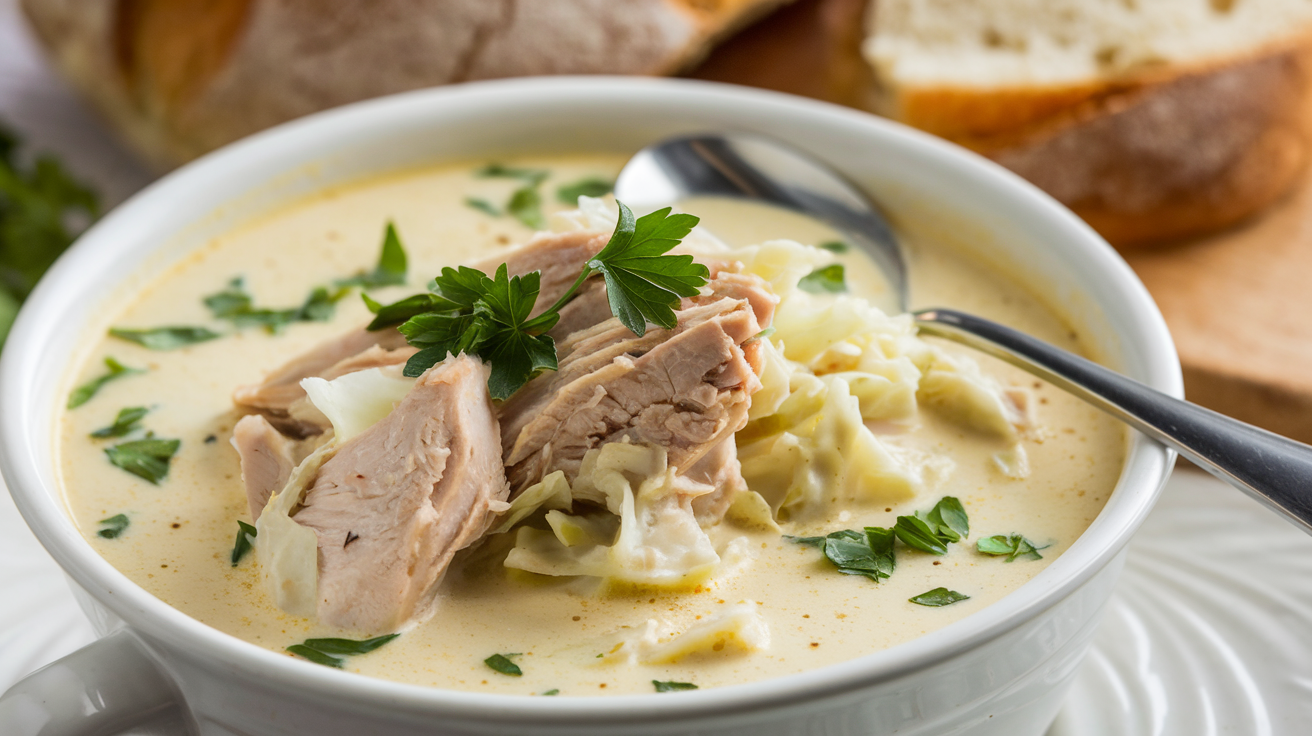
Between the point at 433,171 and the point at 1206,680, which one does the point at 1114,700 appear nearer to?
the point at 1206,680

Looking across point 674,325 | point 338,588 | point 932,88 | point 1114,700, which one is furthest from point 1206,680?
point 932,88

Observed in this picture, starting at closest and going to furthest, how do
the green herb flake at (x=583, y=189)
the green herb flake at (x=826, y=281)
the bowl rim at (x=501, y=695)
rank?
the bowl rim at (x=501, y=695), the green herb flake at (x=826, y=281), the green herb flake at (x=583, y=189)

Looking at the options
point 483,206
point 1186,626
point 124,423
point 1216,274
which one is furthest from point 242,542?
point 1216,274

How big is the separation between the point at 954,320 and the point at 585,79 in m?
1.22

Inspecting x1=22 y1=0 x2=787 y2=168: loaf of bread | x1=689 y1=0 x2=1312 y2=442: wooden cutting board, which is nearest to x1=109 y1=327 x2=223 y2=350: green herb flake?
x1=22 y1=0 x2=787 y2=168: loaf of bread

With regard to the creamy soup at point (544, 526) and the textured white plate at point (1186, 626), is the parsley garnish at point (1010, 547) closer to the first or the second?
the creamy soup at point (544, 526)

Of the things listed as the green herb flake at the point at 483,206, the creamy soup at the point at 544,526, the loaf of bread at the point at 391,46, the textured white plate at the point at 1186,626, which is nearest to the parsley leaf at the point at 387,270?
the creamy soup at the point at 544,526

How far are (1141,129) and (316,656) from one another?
2.76m

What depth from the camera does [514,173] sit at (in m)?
2.98

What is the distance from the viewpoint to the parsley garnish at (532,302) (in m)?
1.82

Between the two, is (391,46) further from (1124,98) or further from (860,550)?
(860,550)

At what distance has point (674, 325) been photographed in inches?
70.9

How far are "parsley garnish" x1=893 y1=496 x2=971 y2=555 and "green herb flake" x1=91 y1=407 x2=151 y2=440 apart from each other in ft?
4.42

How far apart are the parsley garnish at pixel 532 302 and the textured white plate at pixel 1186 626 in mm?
1007
